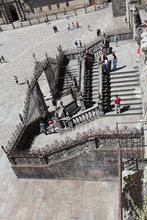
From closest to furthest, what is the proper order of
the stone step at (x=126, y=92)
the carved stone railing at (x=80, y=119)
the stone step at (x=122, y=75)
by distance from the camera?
the carved stone railing at (x=80, y=119)
the stone step at (x=126, y=92)
the stone step at (x=122, y=75)

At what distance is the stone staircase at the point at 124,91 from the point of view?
49.3ft

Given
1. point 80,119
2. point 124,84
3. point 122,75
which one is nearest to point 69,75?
point 122,75

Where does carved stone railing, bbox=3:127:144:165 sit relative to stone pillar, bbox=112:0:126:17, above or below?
below

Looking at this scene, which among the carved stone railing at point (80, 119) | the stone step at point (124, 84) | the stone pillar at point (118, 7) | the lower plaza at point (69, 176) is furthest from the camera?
the stone pillar at point (118, 7)

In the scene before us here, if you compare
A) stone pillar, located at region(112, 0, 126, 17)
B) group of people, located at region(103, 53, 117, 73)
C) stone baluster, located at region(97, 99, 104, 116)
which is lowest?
stone baluster, located at region(97, 99, 104, 116)

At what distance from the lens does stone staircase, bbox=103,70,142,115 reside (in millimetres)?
15023

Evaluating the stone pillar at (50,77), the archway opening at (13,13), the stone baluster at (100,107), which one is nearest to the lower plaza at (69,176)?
the stone baluster at (100,107)

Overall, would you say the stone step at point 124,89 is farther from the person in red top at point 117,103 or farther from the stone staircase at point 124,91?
the person in red top at point 117,103

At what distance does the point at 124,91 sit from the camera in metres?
16.1

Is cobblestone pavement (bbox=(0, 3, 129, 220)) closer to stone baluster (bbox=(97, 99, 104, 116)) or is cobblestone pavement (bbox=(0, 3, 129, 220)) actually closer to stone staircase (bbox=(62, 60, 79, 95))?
stone baluster (bbox=(97, 99, 104, 116))

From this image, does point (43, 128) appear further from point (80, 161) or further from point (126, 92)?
point (126, 92)

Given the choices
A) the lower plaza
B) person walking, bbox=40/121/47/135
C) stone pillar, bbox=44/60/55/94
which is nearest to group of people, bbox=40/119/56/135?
person walking, bbox=40/121/47/135

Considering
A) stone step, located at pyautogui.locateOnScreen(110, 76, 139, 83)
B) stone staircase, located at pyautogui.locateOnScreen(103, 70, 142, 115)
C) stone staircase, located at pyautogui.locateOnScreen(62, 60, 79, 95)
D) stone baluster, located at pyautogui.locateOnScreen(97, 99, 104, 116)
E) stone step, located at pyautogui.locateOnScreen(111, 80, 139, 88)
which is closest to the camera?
stone baluster, located at pyautogui.locateOnScreen(97, 99, 104, 116)

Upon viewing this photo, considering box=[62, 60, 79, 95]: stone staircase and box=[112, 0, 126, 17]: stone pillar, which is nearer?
box=[62, 60, 79, 95]: stone staircase
